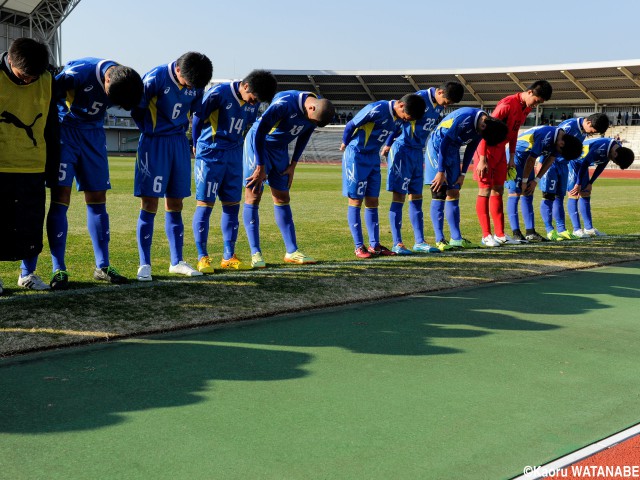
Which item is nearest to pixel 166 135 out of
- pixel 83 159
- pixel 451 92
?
pixel 83 159

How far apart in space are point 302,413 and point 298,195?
52.9 feet

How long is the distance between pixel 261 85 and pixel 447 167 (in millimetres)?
3295

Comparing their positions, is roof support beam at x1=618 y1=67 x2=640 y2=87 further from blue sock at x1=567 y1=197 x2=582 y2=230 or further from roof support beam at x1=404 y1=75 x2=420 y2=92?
blue sock at x1=567 y1=197 x2=582 y2=230

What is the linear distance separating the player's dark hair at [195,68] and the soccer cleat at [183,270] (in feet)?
5.70

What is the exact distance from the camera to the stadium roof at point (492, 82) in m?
53.6

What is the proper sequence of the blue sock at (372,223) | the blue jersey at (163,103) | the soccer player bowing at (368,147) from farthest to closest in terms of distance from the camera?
the blue sock at (372,223)
the soccer player bowing at (368,147)
the blue jersey at (163,103)

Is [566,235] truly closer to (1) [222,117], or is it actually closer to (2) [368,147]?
(2) [368,147]

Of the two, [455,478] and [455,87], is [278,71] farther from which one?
[455,478]

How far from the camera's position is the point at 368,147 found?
8.02m

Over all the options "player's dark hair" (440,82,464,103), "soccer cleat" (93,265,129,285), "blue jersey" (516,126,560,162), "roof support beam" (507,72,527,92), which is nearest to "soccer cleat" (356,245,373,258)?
"player's dark hair" (440,82,464,103)

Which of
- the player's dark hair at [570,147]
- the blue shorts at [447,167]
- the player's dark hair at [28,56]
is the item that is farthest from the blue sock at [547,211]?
the player's dark hair at [28,56]

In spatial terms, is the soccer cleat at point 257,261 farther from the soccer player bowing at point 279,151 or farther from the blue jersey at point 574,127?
the blue jersey at point 574,127

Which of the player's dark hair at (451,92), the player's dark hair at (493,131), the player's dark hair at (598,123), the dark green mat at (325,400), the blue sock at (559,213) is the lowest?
the dark green mat at (325,400)

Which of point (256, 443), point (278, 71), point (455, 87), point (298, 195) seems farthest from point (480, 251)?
point (278, 71)
